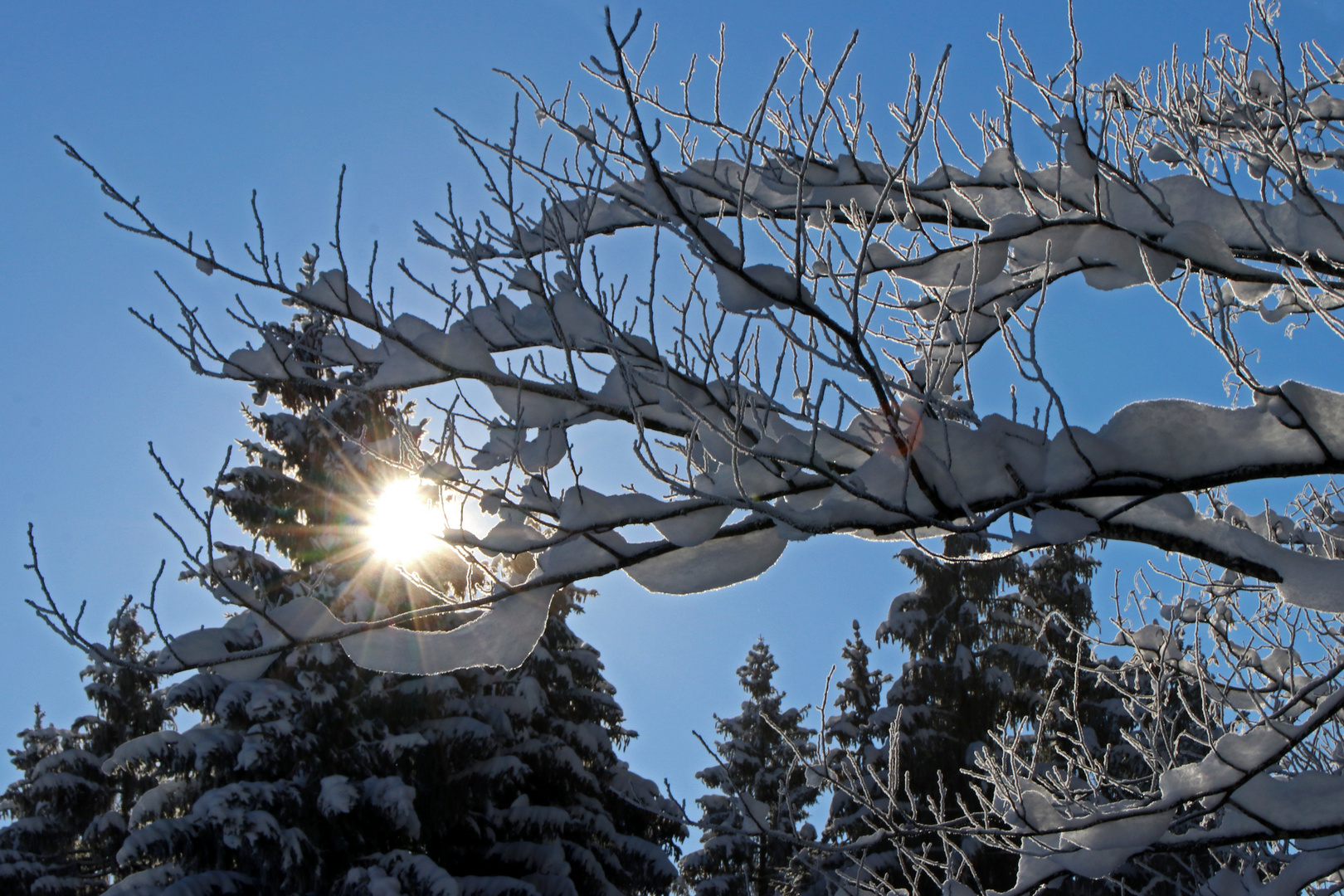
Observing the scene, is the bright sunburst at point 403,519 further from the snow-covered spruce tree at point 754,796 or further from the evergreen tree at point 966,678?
the snow-covered spruce tree at point 754,796

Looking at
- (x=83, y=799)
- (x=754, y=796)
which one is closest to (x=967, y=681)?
(x=754, y=796)

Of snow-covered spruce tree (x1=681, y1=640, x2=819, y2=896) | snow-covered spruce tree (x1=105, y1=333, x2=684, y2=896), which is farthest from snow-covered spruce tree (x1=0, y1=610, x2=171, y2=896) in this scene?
snow-covered spruce tree (x1=681, y1=640, x2=819, y2=896)

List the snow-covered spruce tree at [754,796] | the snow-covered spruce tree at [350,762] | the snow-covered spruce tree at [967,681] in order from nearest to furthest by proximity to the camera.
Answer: the snow-covered spruce tree at [350,762] → the snow-covered spruce tree at [967,681] → the snow-covered spruce tree at [754,796]

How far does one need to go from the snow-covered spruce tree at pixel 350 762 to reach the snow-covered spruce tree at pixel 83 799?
14.9 ft

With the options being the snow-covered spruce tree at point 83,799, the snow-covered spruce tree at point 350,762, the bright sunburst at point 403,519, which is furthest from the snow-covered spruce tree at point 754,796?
the bright sunburst at point 403,519

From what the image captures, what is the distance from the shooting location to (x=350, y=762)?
10328 millimetres

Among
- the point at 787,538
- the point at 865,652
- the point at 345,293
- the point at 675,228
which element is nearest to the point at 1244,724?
the point at 787,538

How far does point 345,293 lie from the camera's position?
2.71 metres

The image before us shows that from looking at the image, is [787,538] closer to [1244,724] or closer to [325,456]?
[1244,724]

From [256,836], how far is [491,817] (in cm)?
356

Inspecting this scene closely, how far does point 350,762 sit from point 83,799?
8.77 metres

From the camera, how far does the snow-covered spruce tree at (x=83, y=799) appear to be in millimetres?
14047

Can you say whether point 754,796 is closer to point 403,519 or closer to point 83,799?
point 83,799

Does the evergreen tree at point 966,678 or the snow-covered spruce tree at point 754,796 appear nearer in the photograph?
the evergreen tree at point 966,678
